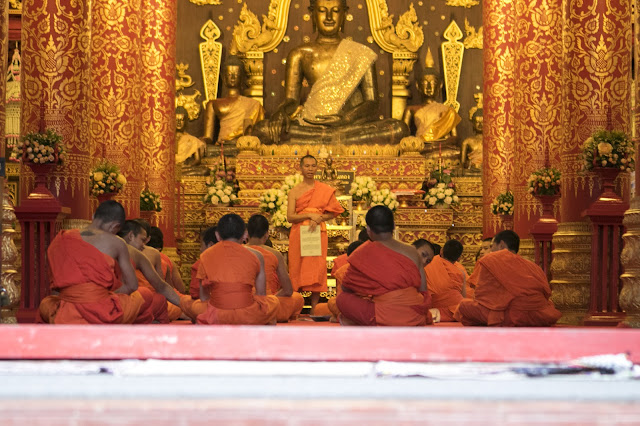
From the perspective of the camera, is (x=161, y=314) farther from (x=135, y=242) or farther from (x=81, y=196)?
(x=81, y=196)

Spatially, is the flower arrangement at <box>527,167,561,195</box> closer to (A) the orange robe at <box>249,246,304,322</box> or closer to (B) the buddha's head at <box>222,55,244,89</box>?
(A) the orange robe at <box>249,246,304,322</box>

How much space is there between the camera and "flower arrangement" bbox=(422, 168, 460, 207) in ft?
47.1

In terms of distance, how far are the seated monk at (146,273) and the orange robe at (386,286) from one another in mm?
1298

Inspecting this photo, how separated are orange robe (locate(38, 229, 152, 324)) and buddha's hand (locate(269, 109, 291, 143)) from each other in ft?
33.6

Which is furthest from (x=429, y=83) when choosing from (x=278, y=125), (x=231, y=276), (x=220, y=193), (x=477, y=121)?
(x=231, y=276)

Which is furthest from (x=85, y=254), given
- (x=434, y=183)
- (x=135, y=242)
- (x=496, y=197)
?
(x=434, y=183)

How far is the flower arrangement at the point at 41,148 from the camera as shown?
8.88 metres

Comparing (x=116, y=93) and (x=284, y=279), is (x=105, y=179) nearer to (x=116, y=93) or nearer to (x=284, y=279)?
(x=116, y=93)

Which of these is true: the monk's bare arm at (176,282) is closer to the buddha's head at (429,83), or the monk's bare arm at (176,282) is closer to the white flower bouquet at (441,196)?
the white flower bouquet at (441,196)

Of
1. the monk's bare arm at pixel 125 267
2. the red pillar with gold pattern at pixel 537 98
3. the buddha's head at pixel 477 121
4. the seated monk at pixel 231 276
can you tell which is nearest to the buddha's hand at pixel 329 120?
the buddha's head at pixel 477 121

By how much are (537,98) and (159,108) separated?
4.61 metres

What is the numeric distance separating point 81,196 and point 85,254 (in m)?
2.85

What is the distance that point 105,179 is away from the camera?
34.3 ft

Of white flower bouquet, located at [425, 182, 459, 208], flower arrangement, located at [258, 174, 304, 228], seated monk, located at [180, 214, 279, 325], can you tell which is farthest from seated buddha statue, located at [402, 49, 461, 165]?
seated monk, located at [180, 214, 279, 325]
